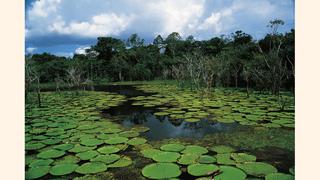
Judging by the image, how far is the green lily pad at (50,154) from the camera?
11.4ft

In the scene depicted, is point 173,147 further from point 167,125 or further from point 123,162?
point 167,125

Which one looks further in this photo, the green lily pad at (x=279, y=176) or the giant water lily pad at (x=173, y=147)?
the giant water lily pad at (x=173, y=147)

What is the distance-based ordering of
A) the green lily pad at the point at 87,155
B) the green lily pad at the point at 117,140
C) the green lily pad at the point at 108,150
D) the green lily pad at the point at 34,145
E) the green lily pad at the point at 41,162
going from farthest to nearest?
the green lily pad at the point at 117,140 → the green lily pad at the point at 34,145 → the green lily pad at the point at 108,150 → the green lily pad at the point at 87,155 → the green lily pad at the point at 41,162

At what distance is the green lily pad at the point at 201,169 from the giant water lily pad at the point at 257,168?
290mm

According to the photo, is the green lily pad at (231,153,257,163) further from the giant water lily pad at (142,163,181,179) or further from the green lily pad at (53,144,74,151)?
the green lily pad at (53,144,74,151)

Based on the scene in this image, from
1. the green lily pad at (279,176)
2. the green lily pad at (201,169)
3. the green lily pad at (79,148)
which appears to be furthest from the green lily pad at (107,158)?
the green lily pad at (279,176)

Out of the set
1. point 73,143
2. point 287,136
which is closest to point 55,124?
point 73,143

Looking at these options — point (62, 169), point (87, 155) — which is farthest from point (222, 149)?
Result: point (62, 169)

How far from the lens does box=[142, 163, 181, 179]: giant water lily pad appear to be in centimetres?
280

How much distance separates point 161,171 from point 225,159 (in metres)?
0.78

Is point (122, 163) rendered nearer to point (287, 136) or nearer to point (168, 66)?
point (287, 136)

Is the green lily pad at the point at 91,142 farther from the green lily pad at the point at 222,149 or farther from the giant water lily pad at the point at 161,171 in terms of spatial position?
the green lily pad at the point at 222,149

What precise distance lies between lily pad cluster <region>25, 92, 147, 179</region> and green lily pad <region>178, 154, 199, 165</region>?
1.89 feet

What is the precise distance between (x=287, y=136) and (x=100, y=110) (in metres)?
4.37
